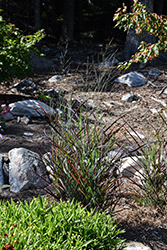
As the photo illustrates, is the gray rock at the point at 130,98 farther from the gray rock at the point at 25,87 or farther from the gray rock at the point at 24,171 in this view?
the gray rock at the point at 24,171

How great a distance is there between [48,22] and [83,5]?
6.67 ft

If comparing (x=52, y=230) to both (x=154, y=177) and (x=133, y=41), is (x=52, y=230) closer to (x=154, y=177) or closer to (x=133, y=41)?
(x=154, y=177)

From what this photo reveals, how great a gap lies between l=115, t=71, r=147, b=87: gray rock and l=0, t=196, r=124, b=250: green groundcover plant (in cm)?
516

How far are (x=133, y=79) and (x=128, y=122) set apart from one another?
422 cm

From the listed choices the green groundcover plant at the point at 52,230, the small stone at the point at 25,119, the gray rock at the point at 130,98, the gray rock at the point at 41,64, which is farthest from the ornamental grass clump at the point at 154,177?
the gray rock at the point at 41,64

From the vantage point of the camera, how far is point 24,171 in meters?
2.92

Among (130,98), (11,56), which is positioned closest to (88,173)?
(11,56)

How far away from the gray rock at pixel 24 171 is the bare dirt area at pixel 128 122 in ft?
0.41

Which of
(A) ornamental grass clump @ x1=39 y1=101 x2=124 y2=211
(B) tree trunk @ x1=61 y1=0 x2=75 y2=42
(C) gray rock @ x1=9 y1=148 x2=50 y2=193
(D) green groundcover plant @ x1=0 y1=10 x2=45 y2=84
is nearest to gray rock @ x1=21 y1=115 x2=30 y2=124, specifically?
(D) green groundcover plant @ x1=0 y1=10 x2=45 y2=84

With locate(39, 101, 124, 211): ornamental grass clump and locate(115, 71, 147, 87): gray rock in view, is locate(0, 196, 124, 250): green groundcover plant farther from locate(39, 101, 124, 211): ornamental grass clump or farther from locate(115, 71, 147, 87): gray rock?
locate(115, 71, 147, 87): gray rock

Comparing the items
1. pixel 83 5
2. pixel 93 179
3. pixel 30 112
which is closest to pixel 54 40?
pixel 83 5

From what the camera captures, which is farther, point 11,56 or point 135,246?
point 11,56

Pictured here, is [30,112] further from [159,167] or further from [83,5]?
[83,5]

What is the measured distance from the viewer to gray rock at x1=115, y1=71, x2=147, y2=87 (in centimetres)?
636
